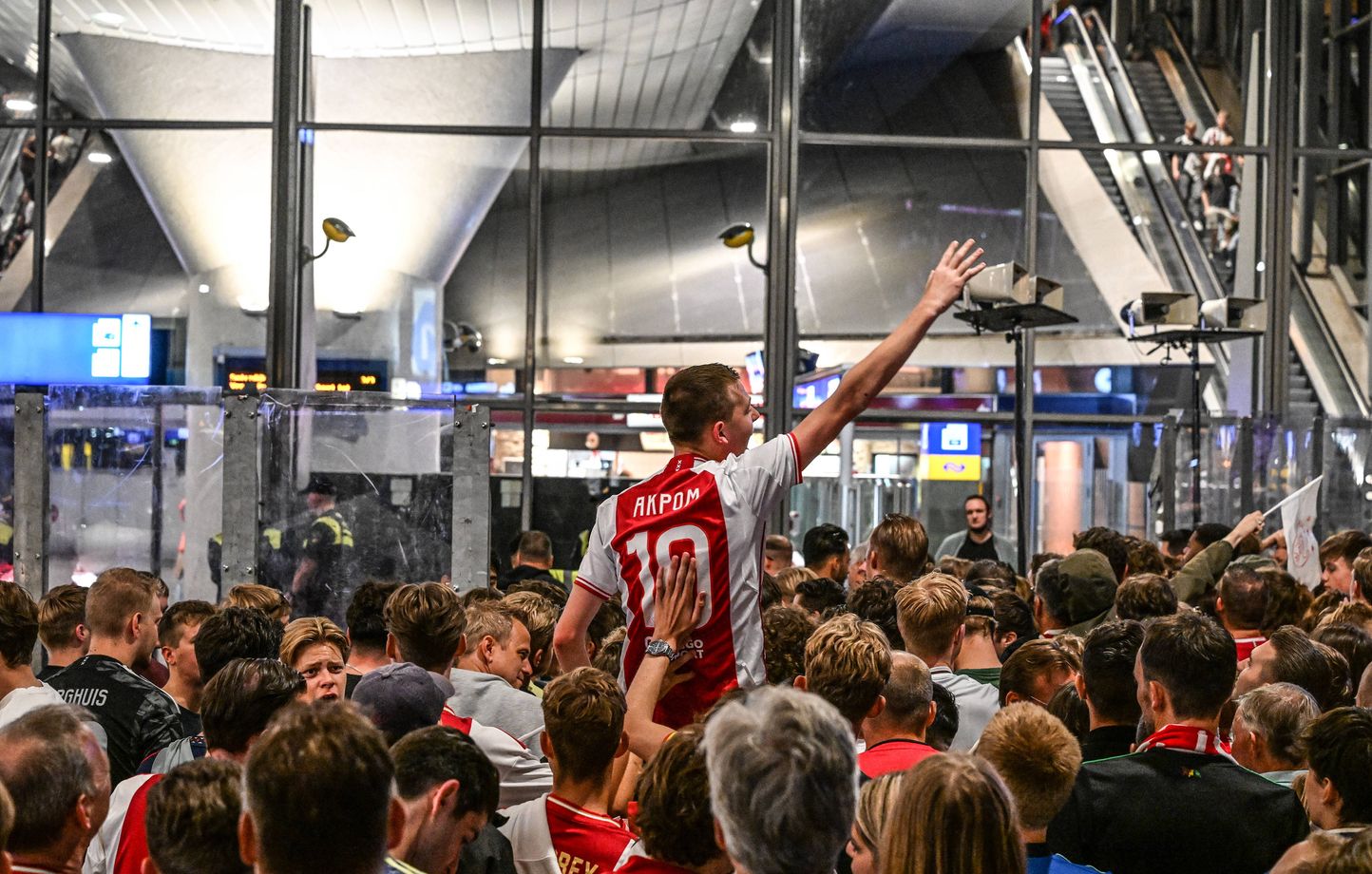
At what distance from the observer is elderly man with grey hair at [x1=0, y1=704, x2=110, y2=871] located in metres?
2.60

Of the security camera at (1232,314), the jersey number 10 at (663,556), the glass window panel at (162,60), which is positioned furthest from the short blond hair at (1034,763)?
the glass window panel at (162,60)

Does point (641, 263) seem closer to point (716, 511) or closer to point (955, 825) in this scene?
point (716, 511)

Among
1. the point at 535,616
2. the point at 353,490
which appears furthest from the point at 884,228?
the point at 535,616

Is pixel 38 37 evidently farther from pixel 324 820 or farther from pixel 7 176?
pixel 324 820

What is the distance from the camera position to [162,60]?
13320 mm

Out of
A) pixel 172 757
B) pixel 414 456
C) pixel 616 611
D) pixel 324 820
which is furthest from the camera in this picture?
pixel 414 456

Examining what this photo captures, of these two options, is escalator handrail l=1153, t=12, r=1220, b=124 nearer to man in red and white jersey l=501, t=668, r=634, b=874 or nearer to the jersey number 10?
the jersey number 10

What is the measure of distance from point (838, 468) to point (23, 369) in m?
6.77

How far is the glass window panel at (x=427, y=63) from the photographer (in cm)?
1335

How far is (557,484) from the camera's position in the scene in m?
12.8

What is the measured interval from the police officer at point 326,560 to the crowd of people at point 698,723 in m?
2.05

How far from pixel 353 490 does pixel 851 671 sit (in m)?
4.91

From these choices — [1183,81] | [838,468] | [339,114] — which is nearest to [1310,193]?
[1183,81]

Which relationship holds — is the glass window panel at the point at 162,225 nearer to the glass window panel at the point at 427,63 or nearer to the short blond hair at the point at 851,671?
the glass window panel at the point at 427,63
